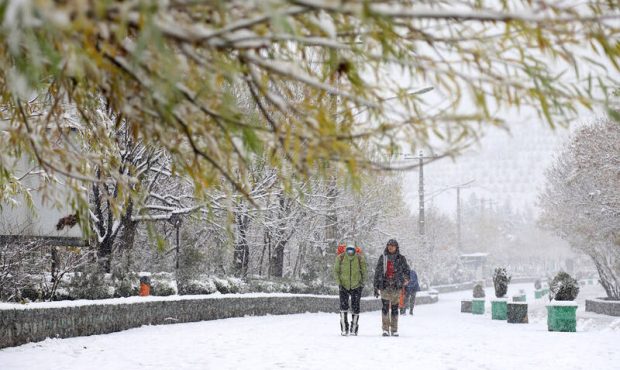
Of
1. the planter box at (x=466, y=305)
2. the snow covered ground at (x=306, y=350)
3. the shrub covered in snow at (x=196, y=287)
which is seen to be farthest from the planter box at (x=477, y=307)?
the snow covered ground at (x=306, y=350)

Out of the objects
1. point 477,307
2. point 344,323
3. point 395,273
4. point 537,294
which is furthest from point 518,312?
point 537,294

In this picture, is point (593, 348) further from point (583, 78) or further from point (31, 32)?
point (31, 32)

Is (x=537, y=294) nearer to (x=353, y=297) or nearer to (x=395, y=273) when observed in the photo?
(x=395, y=273)

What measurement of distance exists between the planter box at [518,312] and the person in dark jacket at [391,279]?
7400mm

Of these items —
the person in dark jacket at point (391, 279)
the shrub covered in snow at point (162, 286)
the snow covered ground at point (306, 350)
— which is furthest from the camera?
the shrub covered in snow at point (162, 286)

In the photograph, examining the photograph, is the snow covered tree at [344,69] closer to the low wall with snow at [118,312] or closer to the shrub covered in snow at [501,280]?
the low wall with snow at [118,312]

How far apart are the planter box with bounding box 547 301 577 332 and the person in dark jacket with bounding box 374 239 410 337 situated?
4.01 meters

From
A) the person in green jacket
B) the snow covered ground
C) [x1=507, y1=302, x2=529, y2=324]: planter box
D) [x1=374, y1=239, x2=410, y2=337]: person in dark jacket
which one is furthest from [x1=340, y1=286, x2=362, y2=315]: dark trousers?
[x1=507, y1=302, x2=529, y2=324]: planter box

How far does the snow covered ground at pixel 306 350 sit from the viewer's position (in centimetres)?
947

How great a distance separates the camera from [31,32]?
9.46 feet

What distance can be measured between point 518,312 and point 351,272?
826 centimetres

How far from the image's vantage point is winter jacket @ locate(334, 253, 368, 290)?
1398 cm

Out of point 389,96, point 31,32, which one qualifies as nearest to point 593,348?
point 389,96

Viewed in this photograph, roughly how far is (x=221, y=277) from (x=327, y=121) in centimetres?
1852
